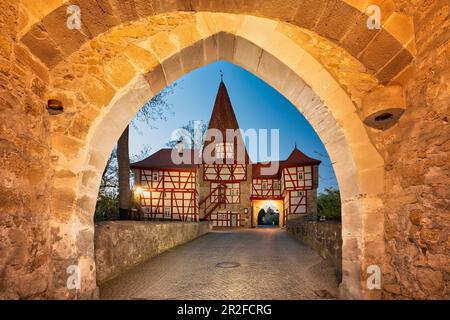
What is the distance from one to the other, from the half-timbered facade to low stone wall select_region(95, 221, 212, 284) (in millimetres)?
11467

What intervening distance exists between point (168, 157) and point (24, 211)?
17.0 meters

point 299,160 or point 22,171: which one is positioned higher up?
point 299,160

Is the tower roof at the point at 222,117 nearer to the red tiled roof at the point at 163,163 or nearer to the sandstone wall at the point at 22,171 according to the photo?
the red tiled roof at the point at 163,163

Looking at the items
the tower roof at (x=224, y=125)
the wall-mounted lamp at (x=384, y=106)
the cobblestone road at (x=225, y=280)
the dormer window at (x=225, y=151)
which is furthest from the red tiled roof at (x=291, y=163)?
the wall-mounted lamp at (x=384, y=106)

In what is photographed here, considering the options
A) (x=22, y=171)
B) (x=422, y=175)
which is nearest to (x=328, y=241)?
(x=422, y=175)

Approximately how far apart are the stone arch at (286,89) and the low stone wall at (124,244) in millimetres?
802

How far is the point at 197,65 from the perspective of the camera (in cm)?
290

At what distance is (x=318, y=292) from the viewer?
286cm

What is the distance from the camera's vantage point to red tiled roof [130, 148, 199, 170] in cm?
1716

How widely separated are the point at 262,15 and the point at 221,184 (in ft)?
59.0

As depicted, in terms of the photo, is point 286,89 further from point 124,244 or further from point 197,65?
point 124,244

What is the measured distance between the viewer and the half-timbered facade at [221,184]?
17.2 m
